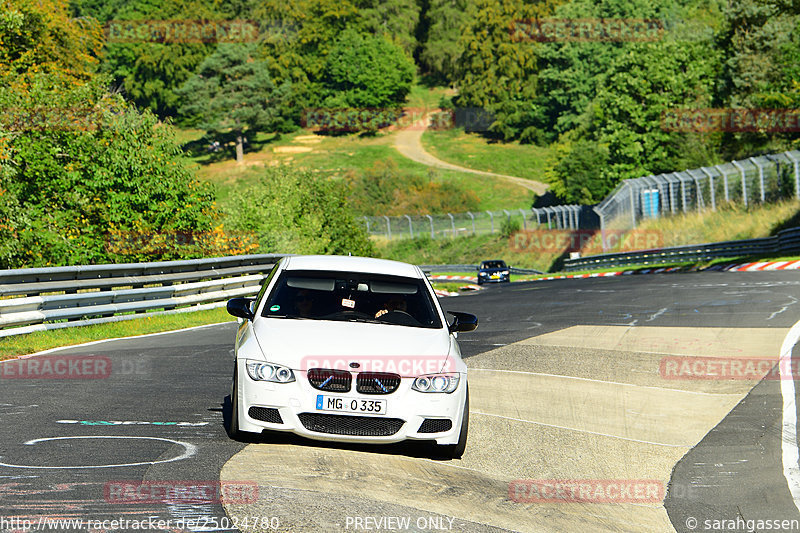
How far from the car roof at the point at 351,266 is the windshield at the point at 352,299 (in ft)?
0.29

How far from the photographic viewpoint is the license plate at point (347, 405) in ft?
23.6

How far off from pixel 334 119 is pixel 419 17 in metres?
37.4

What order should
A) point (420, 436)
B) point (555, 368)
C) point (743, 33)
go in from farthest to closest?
point (743, 33) → point (555, 368) → point (420, 436)

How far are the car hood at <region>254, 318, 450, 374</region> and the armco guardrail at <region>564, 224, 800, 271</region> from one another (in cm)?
3239

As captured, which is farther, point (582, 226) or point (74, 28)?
point (582, 226)

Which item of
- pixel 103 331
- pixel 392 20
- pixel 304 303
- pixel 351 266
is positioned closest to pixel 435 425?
pixel 304 303

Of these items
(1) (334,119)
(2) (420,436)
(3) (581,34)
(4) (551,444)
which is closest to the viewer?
(2) (420,436)

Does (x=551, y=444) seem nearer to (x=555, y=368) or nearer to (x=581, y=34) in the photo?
(x=555, y=368)

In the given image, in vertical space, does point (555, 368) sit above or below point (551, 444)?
below

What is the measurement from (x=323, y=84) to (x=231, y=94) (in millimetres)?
17644

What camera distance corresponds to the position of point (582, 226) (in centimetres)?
6334

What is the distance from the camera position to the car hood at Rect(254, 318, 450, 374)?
729cm

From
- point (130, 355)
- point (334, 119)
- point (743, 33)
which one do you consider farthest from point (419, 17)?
point (130, 355)

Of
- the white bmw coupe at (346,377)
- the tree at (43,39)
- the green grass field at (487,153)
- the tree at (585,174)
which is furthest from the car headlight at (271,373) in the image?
the green grass field at (487,153)
